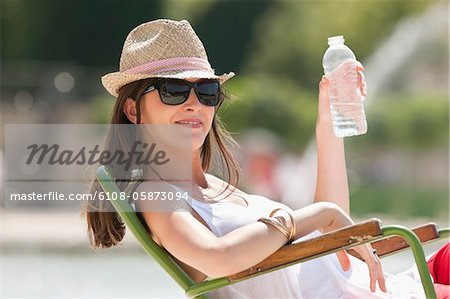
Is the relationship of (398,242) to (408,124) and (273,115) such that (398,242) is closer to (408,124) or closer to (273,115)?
(408,124)

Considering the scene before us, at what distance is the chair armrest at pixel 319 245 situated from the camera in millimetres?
2850

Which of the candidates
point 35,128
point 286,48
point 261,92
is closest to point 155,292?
point 35,128

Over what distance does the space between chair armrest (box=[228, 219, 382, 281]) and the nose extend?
0.53 meters

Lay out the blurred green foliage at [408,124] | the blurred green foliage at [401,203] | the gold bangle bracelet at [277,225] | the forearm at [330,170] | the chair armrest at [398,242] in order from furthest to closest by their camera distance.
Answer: the blurred green foliage at [408,124], the blurred green foliage at [401,203], the forearm at [330,170], the chair armrest at [398,242], the gold bangle bracelet at [277,225]

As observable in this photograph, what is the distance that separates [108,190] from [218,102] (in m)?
0.47

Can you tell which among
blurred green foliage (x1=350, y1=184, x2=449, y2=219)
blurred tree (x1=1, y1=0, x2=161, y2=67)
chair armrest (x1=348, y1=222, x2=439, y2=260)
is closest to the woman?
chair armrest (x1=348, y1=222, x2=439, y2=260)

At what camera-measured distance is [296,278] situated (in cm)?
327

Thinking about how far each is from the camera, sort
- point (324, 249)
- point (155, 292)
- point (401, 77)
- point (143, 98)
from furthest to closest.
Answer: point (401, 77) < point (155, 292) < point (143, 98) < point (324, 249)

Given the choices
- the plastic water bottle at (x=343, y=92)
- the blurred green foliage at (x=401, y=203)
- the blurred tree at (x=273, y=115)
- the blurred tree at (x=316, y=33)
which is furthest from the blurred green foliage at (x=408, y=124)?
the plastic water bottle at (x=343, y=92)

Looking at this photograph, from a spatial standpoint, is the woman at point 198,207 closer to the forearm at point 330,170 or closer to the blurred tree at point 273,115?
the forearm at point 330,170

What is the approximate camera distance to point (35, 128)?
18.8 metres

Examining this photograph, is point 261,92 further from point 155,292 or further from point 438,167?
point 155,292

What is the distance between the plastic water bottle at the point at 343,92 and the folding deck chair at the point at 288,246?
0.63 m

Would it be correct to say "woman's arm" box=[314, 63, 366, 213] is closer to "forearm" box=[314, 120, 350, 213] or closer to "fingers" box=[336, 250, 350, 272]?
"forearm" box=[314, 120, 350, 213]
